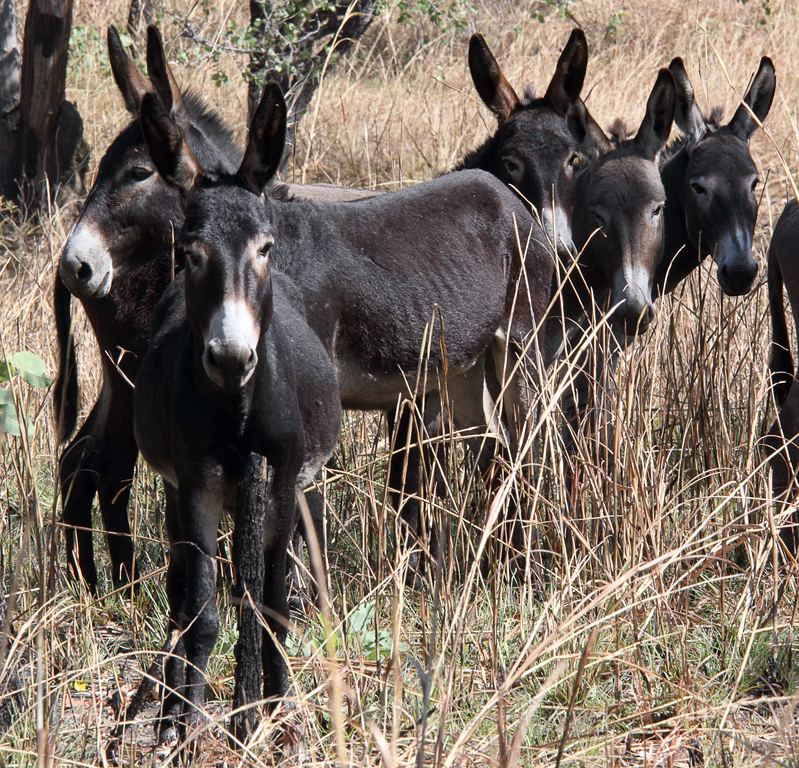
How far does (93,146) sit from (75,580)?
6301mm

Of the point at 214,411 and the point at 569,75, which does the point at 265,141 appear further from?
the point at 569,75

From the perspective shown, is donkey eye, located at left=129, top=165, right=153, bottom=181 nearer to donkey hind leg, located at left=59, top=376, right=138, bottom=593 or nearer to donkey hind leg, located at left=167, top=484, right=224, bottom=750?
donkey hind leg, located at left=59, top=376, right=138, bottom=593

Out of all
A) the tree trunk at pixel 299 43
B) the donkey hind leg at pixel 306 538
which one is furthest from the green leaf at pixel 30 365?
the tree trunk at pixel 299 43

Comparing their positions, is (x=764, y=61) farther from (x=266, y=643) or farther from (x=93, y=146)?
(x=93, y=146)

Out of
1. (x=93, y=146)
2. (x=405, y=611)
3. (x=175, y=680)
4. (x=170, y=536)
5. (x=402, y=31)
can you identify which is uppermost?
(x=402, y=31)

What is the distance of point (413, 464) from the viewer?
14.4ft

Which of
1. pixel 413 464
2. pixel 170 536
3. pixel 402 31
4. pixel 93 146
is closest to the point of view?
pixel 170 536

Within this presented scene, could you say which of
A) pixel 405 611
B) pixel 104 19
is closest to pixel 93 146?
pixel 104 19

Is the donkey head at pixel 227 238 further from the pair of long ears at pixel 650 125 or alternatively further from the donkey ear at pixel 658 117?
the donkey ear at pixel 658 117

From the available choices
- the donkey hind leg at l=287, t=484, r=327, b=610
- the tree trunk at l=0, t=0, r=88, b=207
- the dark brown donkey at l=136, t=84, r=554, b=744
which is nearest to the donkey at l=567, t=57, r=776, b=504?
the dark brown donkey at l=136, t=84, r=554, b=744

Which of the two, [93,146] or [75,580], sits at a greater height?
[93,146]

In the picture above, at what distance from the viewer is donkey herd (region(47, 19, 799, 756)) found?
2.43 meters

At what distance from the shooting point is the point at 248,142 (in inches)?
98.7

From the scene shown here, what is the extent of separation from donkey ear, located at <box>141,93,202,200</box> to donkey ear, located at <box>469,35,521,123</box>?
7.21ft
